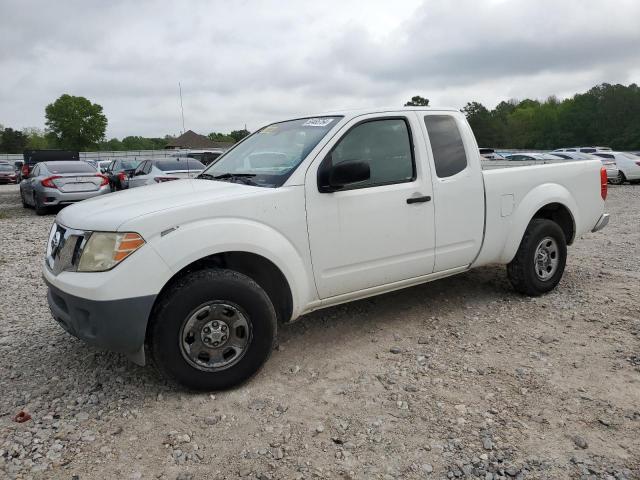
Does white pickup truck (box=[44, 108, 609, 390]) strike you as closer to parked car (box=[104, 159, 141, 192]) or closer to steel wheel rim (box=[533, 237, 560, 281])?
steel wheel rim (box=[533, 237, 560, 281])

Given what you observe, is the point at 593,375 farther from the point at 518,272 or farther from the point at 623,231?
the point at 623,231

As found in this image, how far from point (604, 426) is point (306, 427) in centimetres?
166

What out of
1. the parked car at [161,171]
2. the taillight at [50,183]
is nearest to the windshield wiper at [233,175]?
the parked car at [161,171]

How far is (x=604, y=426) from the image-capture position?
2.83 meters

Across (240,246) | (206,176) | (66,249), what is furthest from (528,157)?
(66,249)

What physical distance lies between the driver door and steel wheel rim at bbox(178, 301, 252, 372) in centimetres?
66

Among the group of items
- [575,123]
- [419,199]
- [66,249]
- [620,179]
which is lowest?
[620,179]

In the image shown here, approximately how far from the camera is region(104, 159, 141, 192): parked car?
15789mm

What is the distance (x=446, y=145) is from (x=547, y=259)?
1722 millimetres

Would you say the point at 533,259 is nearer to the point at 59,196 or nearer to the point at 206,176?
the point at 206,176

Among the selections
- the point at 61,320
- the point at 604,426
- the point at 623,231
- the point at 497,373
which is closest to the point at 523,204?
the point at 497,373

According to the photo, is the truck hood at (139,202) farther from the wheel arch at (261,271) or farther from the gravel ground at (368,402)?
the gravel ground at (368,402)

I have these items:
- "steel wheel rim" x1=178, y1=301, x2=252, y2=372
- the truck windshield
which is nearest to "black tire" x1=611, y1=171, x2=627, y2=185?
the truck windshield

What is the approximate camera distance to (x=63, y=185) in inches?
478
